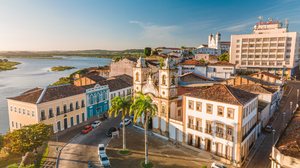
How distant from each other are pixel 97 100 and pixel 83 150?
1983 cm

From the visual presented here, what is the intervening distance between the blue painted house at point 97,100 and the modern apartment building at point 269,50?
82.4m

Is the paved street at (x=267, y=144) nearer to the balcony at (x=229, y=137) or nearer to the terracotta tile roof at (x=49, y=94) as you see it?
the balcony at (x=229, y=137)

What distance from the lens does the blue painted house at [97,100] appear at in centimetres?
5308

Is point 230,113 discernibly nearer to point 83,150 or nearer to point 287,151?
point 287,151

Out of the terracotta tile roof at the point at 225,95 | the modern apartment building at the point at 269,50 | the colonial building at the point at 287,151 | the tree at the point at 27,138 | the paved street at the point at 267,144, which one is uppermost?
the modern apartment building at the point at 269,50

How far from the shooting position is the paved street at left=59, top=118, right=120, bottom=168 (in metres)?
32.8

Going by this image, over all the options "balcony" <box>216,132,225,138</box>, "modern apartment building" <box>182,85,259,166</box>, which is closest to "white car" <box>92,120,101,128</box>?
"modern apartment building" <box>182,85,259,166</box>

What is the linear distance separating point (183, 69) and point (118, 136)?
48.9 metres

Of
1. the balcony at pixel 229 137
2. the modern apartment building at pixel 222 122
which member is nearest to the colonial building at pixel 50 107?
the modern apartment building at pixel 222 122

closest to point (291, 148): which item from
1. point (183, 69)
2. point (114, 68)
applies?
point (183, 69)

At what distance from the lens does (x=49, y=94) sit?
1748 inches

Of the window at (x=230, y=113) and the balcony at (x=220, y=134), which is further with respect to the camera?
the balcony at (x=220, y=134)

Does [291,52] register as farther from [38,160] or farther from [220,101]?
[38,160]

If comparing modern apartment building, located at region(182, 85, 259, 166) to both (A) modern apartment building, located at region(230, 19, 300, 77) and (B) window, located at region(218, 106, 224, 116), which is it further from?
(A) modern apartment building, located at region(230, 19, 300, 77)
